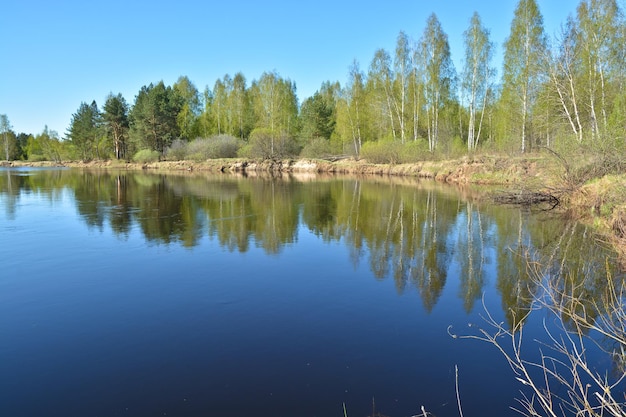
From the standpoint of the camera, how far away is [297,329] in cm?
663

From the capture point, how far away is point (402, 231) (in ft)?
47.1

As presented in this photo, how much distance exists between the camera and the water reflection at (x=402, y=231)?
9.23m

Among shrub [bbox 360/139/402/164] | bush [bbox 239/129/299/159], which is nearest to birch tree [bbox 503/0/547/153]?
shrub [bbox 360/139/402/164]

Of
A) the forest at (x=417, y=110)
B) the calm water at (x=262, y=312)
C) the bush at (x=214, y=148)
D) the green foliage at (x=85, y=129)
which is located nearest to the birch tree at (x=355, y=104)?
the forest at (x=417, y=110)

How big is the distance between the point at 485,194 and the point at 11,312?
22.2 metres

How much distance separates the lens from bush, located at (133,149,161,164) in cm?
6372

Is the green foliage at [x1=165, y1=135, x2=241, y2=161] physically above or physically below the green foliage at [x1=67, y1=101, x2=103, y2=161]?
below

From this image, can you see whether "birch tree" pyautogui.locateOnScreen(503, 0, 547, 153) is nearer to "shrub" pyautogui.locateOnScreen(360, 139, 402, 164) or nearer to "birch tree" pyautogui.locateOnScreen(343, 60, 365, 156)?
"shrub" pyautogui.locateOnScreen(360, 139, 402, 164)

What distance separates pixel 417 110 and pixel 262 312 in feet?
124

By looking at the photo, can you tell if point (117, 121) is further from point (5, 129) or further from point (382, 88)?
point (382, 88)

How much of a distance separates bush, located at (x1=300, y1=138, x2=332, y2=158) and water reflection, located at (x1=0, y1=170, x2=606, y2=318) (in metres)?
29.5

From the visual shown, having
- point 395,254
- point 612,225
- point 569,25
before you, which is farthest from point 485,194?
point 395,254

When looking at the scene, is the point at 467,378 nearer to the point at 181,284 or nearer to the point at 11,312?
the point at 181,284

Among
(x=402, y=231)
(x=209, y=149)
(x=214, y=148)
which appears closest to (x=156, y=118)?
(x=209, y=149)
